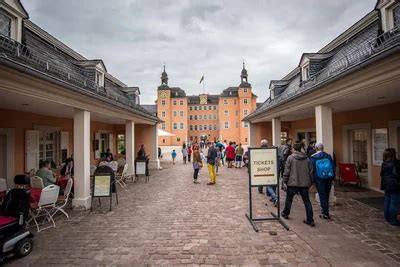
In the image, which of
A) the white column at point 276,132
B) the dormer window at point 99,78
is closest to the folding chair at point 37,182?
the dormer window at point 99,78

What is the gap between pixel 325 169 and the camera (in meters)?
5.05

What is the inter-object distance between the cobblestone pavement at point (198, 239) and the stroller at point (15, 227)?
197 mm

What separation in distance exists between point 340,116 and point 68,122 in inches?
467

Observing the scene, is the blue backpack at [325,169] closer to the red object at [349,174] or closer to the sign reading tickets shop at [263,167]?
the sign reading tickets shop at [263,167]

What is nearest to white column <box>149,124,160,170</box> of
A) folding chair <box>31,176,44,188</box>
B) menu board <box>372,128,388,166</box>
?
folding chair <box>31,176,44,188</box>

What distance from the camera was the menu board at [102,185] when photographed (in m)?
6.14

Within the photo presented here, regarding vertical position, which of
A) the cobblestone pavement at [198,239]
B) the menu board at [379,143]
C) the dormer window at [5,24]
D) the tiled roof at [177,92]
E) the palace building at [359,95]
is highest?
the tiled roof at [177,92]

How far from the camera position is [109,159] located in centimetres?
1001

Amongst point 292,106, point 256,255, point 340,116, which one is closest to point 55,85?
point 256,255

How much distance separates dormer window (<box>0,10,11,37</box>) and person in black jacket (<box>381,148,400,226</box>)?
9.27 m

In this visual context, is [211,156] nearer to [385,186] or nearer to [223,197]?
[223,197]

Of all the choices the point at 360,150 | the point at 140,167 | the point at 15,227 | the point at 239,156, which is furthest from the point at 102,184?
the point at 239,156

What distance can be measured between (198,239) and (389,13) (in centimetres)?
755

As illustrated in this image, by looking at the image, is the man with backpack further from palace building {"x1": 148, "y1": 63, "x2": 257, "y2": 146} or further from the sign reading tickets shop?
palace building {"x1": 148, "y1": 63, "x2": 257, "y2": 146}
